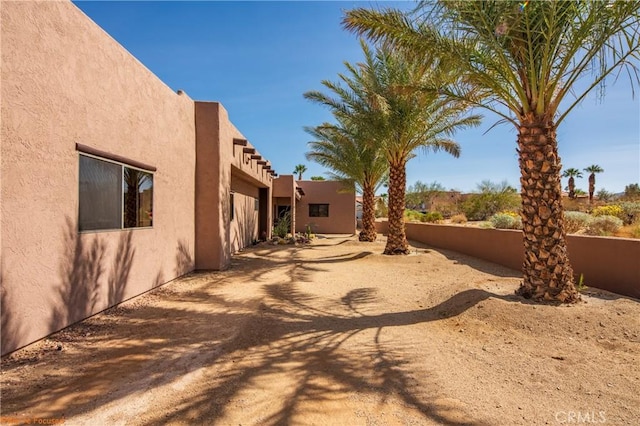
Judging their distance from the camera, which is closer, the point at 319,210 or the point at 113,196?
the point at 113,196

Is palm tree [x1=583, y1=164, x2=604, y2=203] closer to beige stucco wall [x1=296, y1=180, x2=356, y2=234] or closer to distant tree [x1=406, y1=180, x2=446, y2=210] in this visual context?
distant tree [x1=406, y1=180, x2=446, y2=210]

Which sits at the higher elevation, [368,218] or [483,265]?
[368,218]

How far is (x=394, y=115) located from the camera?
12570mm

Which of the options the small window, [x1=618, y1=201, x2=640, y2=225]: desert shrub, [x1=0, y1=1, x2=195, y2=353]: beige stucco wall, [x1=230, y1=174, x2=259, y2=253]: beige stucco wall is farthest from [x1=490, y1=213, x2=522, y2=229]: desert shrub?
the small window

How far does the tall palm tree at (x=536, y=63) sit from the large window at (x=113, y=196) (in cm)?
606

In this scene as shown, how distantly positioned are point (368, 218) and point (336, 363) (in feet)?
53.7

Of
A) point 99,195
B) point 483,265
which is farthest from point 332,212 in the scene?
point 99,195

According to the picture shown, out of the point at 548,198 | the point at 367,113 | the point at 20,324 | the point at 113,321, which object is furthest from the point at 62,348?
the point at 367,113

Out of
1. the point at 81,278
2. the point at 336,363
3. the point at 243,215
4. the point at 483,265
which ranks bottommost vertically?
the point at 336,363

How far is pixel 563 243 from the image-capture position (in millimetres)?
6133

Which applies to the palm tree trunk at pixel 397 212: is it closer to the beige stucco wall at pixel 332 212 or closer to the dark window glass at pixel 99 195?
the dark window glass at pixel 99 195

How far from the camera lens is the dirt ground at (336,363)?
10.0ft

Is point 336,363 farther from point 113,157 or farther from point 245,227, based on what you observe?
point 245,227

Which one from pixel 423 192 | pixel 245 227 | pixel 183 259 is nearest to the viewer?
pixel 183 259
